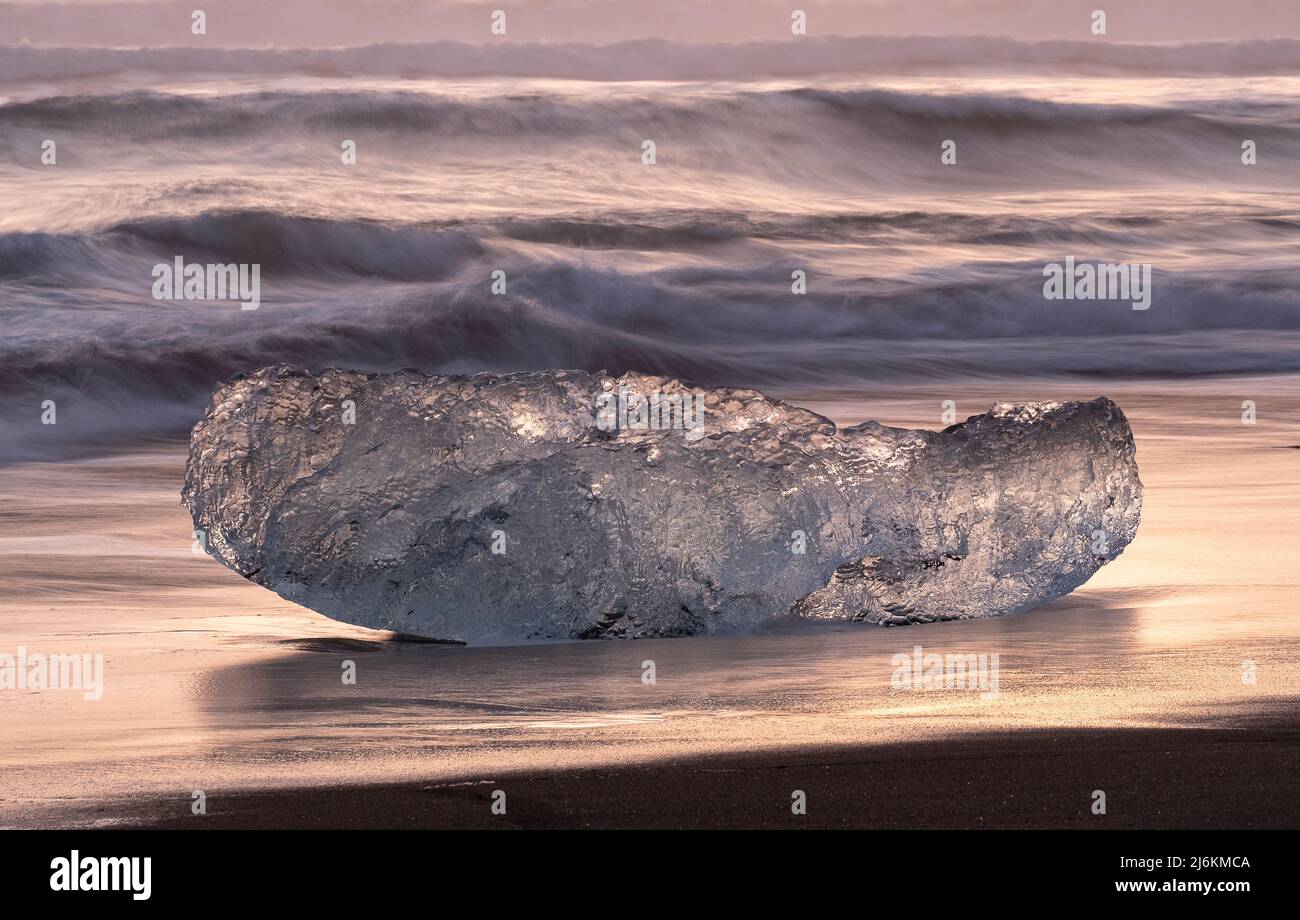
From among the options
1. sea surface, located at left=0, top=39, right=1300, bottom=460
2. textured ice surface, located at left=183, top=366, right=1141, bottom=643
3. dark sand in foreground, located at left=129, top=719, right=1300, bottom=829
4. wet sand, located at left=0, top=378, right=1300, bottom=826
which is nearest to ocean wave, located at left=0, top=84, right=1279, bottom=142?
sea surface, located at left=0, top=39, right=1300, bottom=460

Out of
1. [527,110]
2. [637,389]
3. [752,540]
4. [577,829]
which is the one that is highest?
[527,110]

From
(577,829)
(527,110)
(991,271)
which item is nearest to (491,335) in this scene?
(991,271)

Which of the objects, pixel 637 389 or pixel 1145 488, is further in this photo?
pixel 1145 488

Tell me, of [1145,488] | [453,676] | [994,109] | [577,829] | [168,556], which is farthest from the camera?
[994,109]

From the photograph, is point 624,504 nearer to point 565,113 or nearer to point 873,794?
point 873,794

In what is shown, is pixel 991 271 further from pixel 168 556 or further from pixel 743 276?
pixel 168 556

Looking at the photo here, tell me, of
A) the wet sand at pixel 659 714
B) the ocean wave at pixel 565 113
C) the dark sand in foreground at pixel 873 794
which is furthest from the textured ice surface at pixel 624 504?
the ocean wave at pixel 565 113

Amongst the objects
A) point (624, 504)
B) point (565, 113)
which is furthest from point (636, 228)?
point (624, 504)
